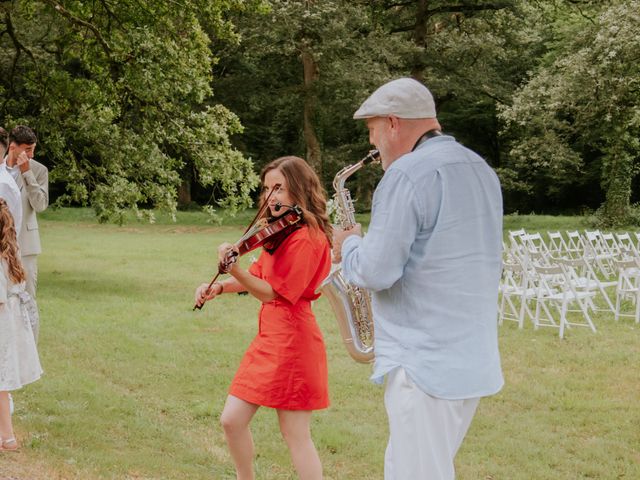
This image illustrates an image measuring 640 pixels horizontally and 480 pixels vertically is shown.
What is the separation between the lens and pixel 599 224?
3036 centimetres

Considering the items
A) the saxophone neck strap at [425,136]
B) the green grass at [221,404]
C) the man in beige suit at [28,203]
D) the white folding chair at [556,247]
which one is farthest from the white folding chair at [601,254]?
the saxophone neck strap at [425,136]

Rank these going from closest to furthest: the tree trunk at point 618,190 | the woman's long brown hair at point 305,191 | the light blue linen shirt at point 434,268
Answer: the light blue linen shirt at point 434,268
the woman's long brown hair at point 305,191
the tree trunk at point 618,190

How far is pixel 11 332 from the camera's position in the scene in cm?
589

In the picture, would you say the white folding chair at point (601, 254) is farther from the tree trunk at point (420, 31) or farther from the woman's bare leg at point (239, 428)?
the tree trunk at point (420, 31)

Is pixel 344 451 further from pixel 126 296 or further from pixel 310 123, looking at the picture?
pixel 310 123

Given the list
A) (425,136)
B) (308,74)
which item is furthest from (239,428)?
(308,74)

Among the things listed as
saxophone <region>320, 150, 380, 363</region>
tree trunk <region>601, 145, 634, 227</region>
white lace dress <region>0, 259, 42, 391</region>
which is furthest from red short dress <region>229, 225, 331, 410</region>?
tree trunk <region>601, 145, 634, 227</region>

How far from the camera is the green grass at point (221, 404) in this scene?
6023 mm

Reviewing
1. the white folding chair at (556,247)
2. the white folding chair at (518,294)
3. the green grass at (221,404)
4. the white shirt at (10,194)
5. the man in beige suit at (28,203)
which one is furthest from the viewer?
the white folding chair at (556,247)

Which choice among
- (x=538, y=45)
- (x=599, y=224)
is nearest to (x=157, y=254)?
(x=599, y=224)

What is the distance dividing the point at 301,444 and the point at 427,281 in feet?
5.30

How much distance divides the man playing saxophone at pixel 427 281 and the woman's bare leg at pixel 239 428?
135 cm

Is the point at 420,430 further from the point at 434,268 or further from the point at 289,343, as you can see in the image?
the point at 289,343

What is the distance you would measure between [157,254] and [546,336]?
13.0m
